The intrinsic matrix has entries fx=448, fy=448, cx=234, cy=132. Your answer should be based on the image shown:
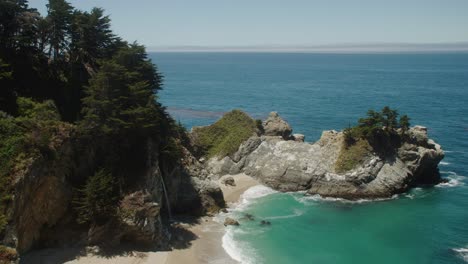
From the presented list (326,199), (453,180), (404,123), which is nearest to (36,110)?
(326,199)

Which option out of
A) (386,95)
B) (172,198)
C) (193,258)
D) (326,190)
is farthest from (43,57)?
(386,95)

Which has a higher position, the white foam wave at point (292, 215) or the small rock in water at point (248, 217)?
the small rock in water at point (248, 217)

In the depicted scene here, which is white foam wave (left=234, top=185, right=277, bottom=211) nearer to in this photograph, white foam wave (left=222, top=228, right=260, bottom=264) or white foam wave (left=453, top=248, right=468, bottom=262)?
white foam wave (left=222, top=228, right=260, bottom=264)

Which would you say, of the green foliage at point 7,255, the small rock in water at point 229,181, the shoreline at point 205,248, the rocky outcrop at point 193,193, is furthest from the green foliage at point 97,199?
the small rock in water at point 229,181

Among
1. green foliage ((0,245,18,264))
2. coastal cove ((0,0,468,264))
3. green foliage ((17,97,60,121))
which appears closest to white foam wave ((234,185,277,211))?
coastal cove ((0,0,468,264))

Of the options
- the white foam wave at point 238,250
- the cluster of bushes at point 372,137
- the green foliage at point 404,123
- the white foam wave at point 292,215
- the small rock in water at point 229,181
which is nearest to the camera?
the white foam wave at point 238,250

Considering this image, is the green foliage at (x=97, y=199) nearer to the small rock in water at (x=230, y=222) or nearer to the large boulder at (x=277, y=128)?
the small rock in water at (x=230, y=222)

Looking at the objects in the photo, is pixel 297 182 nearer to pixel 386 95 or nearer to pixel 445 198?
pixel 445 198
